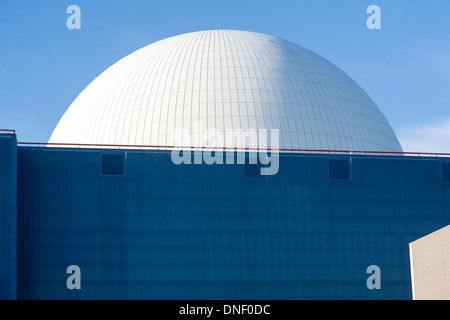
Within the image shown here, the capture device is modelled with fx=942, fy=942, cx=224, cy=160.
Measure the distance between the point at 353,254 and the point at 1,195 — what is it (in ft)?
60.0

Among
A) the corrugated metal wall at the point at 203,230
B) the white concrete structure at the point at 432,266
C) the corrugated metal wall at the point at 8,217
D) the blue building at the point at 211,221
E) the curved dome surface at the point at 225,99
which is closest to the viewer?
the white concrete structure at the point at 432,266

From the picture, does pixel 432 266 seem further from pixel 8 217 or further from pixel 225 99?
pixel 8 217

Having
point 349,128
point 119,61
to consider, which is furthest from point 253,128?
point 119,61

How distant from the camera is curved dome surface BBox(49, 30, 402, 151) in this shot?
5628 centimetres

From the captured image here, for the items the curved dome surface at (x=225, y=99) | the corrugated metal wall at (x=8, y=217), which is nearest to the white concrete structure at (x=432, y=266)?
the curved dome surface at (x=225, y=99)

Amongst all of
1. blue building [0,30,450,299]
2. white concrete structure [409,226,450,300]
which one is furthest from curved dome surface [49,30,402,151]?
white concrete structure [409,226,450,300]

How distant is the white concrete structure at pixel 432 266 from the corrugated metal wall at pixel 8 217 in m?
19.1

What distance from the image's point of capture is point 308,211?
49.5 m

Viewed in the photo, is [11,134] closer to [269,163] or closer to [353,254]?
[269,163]

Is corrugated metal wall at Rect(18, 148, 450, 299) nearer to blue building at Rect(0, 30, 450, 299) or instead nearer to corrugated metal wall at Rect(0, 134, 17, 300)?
blue building at Rect(0, 30, 450, 299)

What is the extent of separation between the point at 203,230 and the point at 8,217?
9.81 metres

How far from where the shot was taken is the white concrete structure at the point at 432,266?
4066 centimetres

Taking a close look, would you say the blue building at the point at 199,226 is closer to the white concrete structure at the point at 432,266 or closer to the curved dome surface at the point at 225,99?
the white concrete structure at the point at 432,266

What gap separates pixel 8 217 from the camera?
150ft
